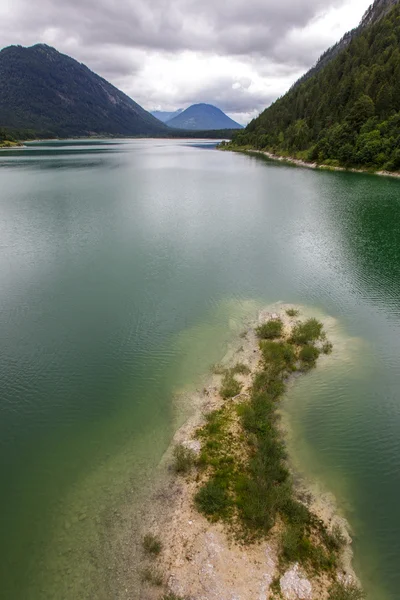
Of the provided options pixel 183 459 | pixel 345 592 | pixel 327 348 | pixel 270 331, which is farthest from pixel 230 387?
pixel 345 592

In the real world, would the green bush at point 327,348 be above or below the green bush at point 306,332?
below

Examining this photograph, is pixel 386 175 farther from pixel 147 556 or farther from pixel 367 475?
pixel 147 556

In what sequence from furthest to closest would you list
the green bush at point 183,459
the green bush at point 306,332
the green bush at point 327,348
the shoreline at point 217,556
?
the green bush at point 306,332
the green bush at point 327,348
the green bush at point 183,459
the shoreline at point 217,556

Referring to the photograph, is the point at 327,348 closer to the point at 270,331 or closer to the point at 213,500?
the point at 270,331

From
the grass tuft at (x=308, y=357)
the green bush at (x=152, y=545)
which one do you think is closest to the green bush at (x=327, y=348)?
the grass tuft at (x=308, y=357)

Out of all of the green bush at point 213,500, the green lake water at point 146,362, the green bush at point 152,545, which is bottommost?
the green lake water at point 146,362

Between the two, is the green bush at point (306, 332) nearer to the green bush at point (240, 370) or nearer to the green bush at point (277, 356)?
A: the green bush at point (277, 356)

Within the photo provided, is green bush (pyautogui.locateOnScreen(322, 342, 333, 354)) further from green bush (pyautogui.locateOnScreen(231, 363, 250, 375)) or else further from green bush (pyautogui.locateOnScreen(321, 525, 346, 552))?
green bush (pyautogui.locateOnScreen(321, 525, 346, 552))
